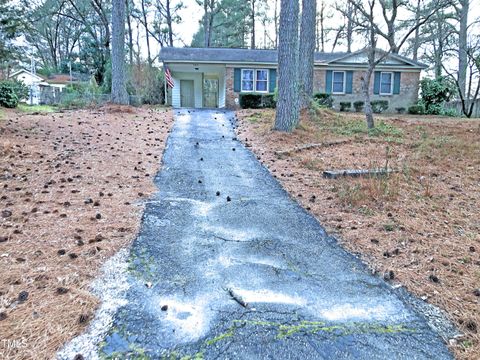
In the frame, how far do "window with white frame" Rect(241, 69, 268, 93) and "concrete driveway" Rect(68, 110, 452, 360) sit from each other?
15.8m

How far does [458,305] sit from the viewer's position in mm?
2359

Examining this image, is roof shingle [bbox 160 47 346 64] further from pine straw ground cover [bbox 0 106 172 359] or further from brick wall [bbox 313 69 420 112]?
pine straw ground cover [bbox 0 106 172 359]

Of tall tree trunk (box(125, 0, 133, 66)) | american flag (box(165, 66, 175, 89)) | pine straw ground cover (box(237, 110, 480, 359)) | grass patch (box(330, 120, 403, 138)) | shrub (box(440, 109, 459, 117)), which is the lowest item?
pine straw ground cover (box(237, 110, 480, 359))

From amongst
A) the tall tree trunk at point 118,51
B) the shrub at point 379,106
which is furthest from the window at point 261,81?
the tall tree trunk at point 118,51

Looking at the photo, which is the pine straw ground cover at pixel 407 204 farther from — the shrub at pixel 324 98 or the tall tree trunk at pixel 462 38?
the tall tree trunk at pixel 462 38

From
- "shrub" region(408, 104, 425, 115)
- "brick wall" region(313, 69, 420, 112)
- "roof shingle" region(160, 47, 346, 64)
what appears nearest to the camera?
"roof shingle" region(160, 47, 346, 64)

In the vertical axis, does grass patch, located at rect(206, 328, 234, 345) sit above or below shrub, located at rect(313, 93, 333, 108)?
below

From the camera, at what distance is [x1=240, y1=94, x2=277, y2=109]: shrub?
1811 cm

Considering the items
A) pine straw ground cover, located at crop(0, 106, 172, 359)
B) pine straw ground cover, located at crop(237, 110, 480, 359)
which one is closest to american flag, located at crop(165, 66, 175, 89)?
pine straw ground cover, located at crop(237, 110, 480, 359)

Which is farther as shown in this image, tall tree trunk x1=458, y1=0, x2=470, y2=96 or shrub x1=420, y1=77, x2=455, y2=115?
tall tree trunk x1=458, y1=0, x2=470, y2=96

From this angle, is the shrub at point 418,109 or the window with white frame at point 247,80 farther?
the shrub at point 418,109

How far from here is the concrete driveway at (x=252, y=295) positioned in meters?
1.95

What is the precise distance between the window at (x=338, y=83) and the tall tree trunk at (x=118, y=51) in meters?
11.8

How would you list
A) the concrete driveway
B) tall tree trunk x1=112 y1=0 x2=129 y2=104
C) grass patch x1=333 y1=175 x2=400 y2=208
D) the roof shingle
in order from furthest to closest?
1. the roof shingle
2. tall tree trunk x1=112 y1=0 x2=129 y2=104
3. grass patch x1=333 y1=175 x2=400 y2=208
4. the concrete driveway
